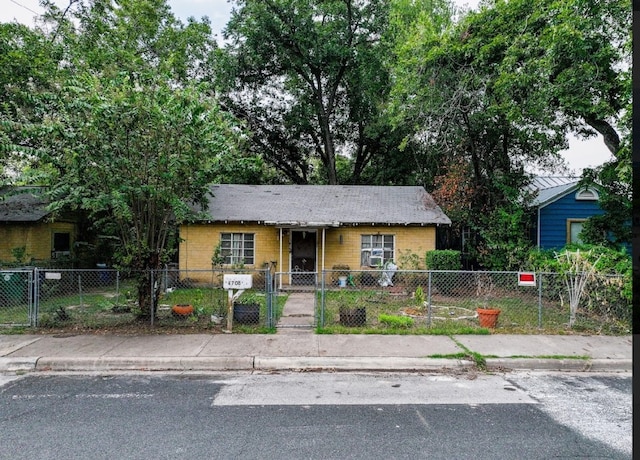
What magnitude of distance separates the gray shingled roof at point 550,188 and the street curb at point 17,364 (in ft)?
56.3

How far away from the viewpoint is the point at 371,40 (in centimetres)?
2655

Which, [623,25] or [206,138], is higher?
[623,25]

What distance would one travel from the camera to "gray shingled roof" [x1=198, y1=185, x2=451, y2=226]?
14.8 metres

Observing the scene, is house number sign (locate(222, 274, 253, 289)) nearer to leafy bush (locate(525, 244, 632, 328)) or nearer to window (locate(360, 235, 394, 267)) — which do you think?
leafy bush (locate(525, 244, 632, 328))

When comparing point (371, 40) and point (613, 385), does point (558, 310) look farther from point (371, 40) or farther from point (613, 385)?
point (371, 40)

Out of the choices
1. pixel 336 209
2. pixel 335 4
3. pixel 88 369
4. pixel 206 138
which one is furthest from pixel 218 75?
pixel 88 369

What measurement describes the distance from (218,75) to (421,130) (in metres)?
16.3

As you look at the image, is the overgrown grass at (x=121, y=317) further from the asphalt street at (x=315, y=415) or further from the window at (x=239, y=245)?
the window at (x=239, y=245)

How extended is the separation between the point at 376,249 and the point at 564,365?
29.7 ft

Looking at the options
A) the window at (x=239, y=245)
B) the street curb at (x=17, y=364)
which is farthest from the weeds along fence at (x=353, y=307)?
the window at (x=239, y=245)

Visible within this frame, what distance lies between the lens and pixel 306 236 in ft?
51.2

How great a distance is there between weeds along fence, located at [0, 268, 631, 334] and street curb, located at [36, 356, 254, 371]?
1.71 metres

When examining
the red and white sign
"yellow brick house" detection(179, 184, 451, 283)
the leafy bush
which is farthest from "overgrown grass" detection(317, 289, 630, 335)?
"yellow brick house" detection(179, 184, 451, 283)

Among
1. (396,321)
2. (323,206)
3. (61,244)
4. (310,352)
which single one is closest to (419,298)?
(396,321)
